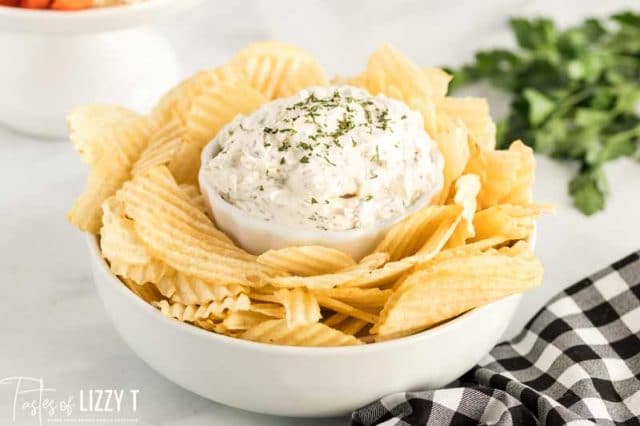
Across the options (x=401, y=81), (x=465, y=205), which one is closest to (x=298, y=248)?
(x=465, y=205)

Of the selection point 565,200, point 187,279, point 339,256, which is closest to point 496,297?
point 339,256

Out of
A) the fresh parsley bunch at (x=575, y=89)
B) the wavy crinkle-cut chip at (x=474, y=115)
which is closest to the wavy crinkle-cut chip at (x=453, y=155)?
the wavy crinkle-cut chip at (x=474, y=115)

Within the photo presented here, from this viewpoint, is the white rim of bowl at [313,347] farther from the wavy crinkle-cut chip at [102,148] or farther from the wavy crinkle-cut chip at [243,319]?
the wavy crinkle-cut chip at [102,148]

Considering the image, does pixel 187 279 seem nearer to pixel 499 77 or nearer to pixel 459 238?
pixel 459 238

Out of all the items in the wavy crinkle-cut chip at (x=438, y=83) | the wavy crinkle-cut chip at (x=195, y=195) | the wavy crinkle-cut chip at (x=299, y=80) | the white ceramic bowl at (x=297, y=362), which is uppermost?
the wavy crinkle-cut chip at (x=438, y=83)

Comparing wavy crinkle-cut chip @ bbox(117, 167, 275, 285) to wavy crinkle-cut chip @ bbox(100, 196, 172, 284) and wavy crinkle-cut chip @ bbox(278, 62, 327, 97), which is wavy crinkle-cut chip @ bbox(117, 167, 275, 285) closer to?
wavy crinkle-cut chip @ bbox(100, 196, 172, 284)

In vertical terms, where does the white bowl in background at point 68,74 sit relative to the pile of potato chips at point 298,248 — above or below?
below

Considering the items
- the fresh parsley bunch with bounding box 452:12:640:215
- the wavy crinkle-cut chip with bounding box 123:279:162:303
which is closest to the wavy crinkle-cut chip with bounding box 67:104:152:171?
the wavy crinkle-cut chip with bounding box 123:279:162:303

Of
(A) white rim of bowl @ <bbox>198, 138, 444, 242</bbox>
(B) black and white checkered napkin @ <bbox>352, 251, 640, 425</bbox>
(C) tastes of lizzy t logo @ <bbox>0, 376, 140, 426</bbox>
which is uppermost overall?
(A) white rim of bowl @ <bbox>198, 138, 444, 242</bbox>
